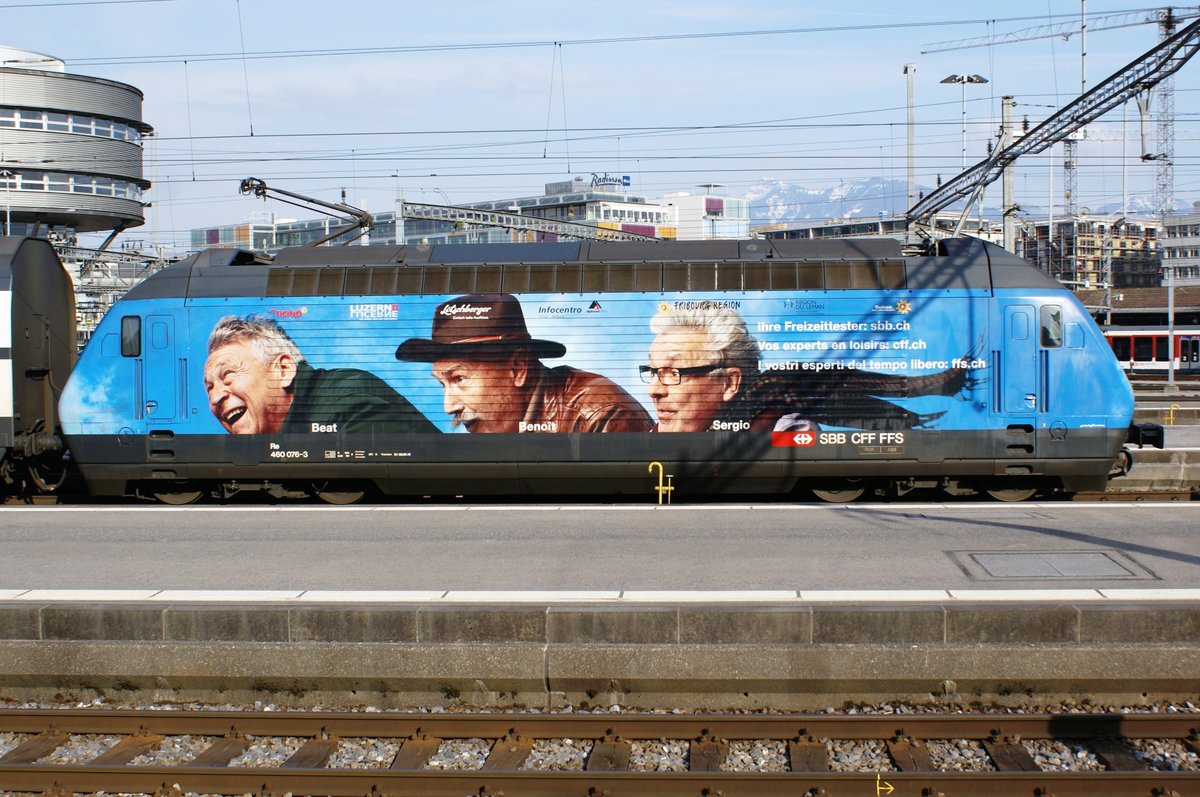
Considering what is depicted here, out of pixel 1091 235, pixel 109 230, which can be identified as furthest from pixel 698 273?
pixel 1091 235

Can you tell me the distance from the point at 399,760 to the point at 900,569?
5344 mm

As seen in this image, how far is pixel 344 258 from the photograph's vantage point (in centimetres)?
1700

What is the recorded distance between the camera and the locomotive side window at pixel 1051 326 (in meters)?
15.9

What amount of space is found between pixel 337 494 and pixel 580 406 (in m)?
4.03

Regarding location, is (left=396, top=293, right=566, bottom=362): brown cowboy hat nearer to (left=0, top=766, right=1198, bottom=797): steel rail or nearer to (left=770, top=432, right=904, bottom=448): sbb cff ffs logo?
(left=770, top=432, right=904, bottom=448): sbb cff ffs logo

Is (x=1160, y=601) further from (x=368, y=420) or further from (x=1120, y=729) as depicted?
(x=368, y=420)

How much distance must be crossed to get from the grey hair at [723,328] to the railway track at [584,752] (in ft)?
26.7

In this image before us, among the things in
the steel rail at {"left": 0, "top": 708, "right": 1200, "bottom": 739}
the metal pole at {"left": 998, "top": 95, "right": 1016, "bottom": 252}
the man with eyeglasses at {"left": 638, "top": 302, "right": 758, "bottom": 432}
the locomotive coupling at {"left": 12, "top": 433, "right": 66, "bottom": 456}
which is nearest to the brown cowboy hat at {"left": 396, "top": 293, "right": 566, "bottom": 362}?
the man with eyeglasses at {"left": 638, "top": 302, "right": 758, "bottom": 432}

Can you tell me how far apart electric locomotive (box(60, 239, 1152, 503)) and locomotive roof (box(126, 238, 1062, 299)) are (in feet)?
0.12

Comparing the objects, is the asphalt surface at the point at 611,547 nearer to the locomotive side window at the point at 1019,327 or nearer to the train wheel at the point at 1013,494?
the train wheel at the point at 1013,494

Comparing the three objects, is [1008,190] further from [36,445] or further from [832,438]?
[36,445]

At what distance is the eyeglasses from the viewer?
53.4 feet

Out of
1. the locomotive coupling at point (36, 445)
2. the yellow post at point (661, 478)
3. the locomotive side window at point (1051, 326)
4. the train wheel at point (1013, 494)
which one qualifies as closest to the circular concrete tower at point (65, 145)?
the locomotive coupling at point (36, 445)

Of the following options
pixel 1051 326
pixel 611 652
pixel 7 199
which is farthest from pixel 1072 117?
pixel 7 199
